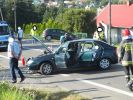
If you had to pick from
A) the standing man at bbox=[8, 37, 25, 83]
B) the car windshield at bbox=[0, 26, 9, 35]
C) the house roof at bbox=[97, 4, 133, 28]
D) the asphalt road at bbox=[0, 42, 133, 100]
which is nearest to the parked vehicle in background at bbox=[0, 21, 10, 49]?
the car windshield at bbox=[0, 26, 9, 35]

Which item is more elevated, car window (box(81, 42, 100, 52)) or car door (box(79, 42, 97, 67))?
car window (box(81, 42, 100, 52))

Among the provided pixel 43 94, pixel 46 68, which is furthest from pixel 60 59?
pixel 43 94

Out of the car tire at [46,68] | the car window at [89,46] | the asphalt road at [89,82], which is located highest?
the car window at [89,46]

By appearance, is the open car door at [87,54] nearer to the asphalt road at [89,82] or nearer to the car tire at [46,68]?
the asphalt road at [89,82]

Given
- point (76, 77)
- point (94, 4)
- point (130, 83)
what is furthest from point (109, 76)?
point (94, 4)

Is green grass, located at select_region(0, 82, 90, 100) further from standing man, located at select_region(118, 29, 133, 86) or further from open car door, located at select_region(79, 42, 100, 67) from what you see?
open car door, located at select_region(79, 42, 100, 67)

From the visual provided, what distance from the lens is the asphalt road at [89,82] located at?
14.0 m

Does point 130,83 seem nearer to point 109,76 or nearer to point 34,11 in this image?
point 109,76

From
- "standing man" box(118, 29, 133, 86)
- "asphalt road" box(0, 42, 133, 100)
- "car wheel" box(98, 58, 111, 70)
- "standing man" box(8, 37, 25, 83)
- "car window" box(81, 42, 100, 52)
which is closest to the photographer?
"asphalt road" box(0, 42, 133, 100)

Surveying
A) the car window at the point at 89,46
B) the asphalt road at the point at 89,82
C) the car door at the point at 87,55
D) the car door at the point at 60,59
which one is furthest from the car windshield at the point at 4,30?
the car door at the point at 60,59

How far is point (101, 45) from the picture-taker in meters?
19.8

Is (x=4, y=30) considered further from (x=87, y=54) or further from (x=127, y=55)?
(x=127, y=55)

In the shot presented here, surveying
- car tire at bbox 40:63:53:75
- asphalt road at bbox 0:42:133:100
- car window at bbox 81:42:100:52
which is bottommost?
asphalt road at bbox 0:42:133:100

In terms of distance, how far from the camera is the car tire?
62.1 ft
